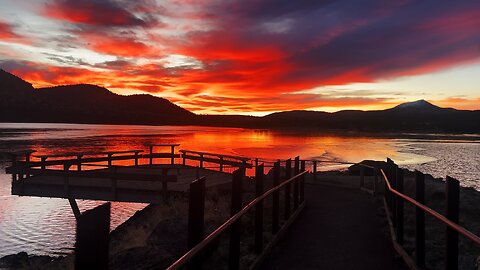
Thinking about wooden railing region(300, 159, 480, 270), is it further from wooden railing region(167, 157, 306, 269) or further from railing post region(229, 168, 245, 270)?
railing post region(229, 168, 245, 270)

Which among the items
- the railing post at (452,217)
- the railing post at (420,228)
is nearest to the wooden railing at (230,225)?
the railing post at (420,228)

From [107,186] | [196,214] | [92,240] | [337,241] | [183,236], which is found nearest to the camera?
[92,240]

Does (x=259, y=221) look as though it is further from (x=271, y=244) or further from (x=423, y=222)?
Result: (x=423, y=222)

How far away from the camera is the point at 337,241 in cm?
883

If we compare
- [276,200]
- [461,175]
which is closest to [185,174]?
[276,200]

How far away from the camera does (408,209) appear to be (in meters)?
13.1

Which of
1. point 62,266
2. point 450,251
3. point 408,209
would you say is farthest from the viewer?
point 408,209

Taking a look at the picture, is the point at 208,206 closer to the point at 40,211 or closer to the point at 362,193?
the point at 362,193

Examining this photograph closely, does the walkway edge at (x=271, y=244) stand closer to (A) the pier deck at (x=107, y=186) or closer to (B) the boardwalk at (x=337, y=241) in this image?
(B) the boardwalk at (x=337, y=241)

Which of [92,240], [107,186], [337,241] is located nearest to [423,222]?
[337,241]

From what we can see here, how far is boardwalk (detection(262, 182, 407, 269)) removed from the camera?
7.32 m

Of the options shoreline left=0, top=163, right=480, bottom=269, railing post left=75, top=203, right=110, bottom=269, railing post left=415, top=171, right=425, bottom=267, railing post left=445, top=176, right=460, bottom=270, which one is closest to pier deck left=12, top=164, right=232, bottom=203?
shoreline left=0, top=163, right=480, bottom=269

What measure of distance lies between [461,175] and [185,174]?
119 ft

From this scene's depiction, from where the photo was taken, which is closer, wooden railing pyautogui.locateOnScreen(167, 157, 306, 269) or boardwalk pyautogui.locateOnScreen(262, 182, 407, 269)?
wooden railing pyautogui.locateOnScreen(167, 157, 306, 269)
